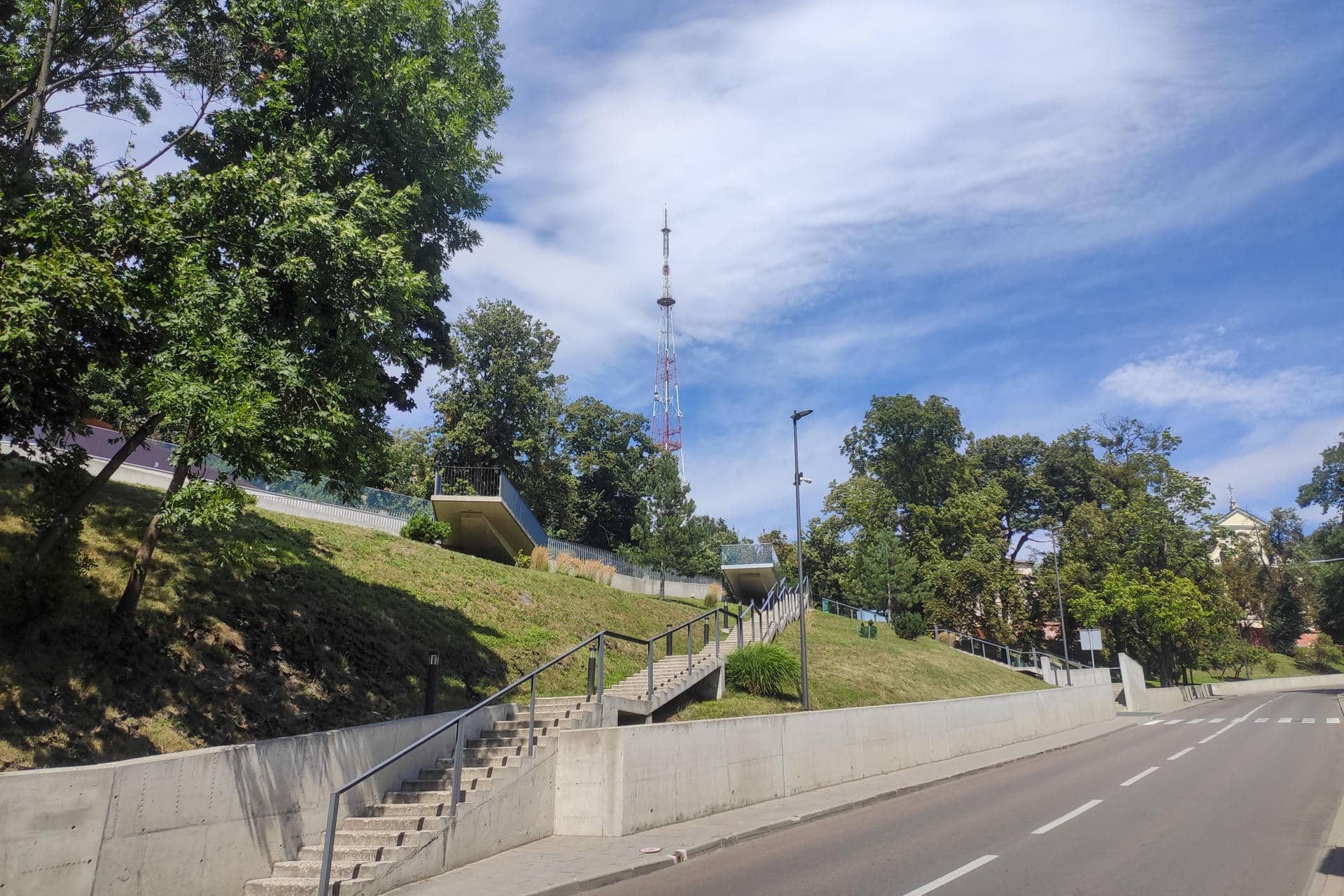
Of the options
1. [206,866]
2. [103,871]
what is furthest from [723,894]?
[103,871]

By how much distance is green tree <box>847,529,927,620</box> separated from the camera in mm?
46031

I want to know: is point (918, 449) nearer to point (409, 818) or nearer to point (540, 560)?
point (540, 560)

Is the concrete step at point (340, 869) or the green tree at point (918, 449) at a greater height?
the green tree at point (918, 449)

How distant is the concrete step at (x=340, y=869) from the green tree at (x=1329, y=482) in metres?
103

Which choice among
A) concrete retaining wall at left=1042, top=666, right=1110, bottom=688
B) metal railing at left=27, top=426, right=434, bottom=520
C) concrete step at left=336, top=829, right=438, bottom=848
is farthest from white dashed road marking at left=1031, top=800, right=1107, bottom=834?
concrete retaining wall at left=1042, top=666, right=1110, bottom=688

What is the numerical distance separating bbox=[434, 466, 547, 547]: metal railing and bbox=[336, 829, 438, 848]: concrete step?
20420 mm

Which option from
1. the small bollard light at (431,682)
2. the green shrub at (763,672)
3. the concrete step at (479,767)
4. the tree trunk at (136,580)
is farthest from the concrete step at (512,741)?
the green shrub at (763,672)

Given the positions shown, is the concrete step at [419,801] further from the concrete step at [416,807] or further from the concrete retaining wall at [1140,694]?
the concrete retaining wall at [1140,694]

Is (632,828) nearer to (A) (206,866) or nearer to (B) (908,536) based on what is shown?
(A) (206,866)

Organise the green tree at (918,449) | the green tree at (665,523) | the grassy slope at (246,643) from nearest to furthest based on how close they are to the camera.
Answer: the grassy slope at (246,643)
the green tree at (665,523)
the green tree at (918,449)

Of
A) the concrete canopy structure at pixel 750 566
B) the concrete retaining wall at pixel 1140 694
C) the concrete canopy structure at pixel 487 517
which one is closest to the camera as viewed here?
the concrete canopy structure at pixel 487 517

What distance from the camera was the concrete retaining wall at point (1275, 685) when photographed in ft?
181

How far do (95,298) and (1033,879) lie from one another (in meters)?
10.7

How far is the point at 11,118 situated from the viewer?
41.1 feet
